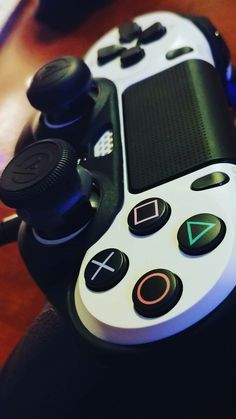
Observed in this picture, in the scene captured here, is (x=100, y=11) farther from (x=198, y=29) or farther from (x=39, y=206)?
(x=39, y=206)

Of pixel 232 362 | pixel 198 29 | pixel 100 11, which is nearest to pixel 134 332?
pixel 232 362

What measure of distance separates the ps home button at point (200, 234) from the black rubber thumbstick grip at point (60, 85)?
0.19 metres

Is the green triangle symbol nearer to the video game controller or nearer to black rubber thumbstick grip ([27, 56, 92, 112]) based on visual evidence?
the video game controller

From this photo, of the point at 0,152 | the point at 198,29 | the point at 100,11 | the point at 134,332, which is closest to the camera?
the point at 134,332

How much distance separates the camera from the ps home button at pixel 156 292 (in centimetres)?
32

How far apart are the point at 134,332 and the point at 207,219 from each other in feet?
0.27

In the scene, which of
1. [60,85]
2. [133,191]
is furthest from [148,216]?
[60,85]

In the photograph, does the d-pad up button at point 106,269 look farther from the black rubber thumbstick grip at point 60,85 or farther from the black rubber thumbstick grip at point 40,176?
the black rubber thumbstick grip at point 60,85

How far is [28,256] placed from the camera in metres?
0.40

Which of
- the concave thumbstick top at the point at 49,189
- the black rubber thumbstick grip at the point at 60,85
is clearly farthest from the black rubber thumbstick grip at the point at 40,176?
the black rubber thumbstick grip at the point at 60,85

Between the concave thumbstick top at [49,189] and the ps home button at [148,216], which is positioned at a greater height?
the concave thumbstick top at [49,189]

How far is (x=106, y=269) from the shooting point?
35 centimetres

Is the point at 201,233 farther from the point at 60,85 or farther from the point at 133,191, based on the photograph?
the point at 60,85

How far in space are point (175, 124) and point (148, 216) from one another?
97mm
